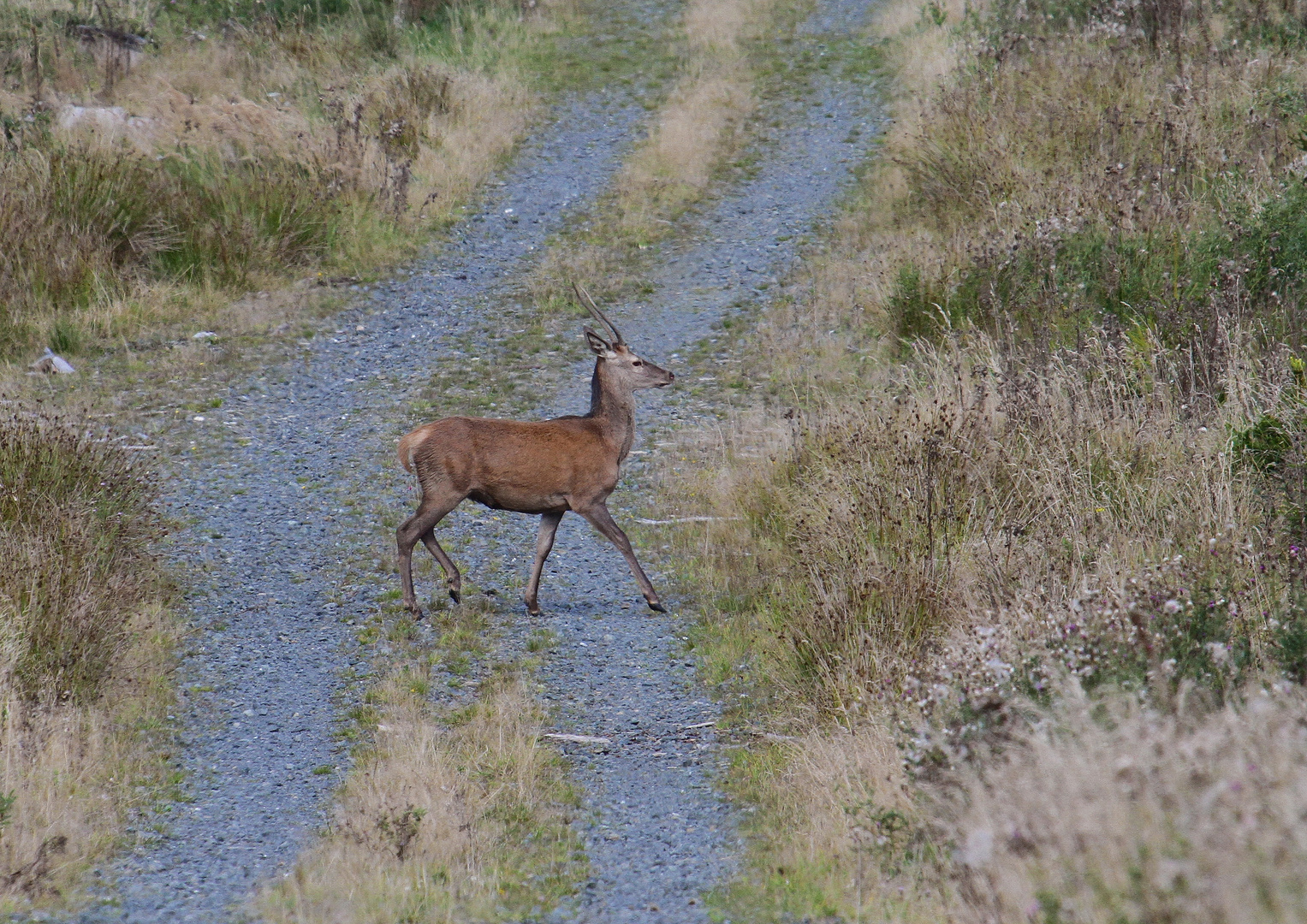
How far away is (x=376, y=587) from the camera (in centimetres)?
850

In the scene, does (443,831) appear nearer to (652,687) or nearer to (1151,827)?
(652,687)

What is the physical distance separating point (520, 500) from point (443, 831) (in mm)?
2894

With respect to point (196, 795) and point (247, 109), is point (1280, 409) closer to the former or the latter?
point (196, 795)

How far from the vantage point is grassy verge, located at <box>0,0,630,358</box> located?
1296 cm

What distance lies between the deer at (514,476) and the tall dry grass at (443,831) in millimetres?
1496

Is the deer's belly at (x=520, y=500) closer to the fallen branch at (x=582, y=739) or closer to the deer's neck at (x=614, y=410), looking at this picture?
the deer's neck at (x=614, y=410)

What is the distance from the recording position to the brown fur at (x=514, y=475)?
799 cm

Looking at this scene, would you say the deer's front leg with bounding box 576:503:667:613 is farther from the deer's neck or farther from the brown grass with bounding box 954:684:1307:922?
the brown grass with bounding box 954:684:1307:922

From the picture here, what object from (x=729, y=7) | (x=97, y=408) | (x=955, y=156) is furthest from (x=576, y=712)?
(x=729, y=7)

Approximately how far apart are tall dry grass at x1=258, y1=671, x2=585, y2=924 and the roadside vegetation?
2.54 ft

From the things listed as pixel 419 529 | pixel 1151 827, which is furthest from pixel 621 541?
pixel 1151 827

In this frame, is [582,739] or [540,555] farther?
[540,555]

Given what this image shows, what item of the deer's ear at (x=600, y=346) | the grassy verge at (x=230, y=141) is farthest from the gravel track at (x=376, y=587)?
the deer's ear at (x=600, y=346)

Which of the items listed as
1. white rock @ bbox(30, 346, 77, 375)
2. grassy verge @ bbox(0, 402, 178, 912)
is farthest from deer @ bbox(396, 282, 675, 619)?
white rock @ bbox(30, 346, 77, 375)
